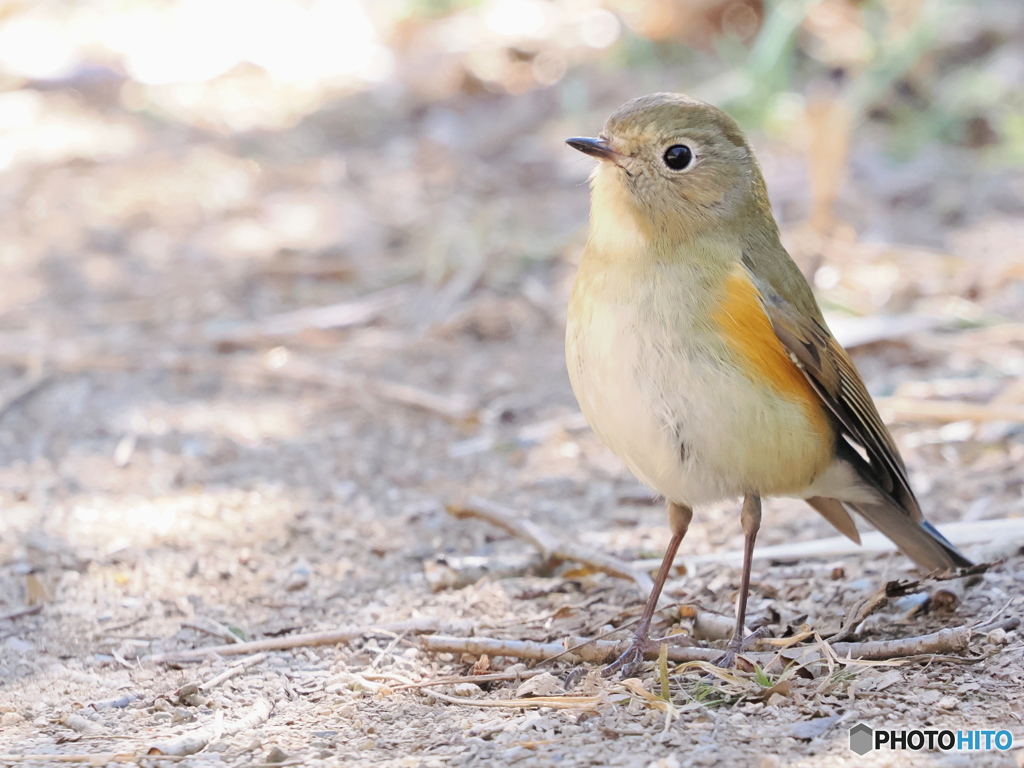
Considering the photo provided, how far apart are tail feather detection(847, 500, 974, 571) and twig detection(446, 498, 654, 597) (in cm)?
74

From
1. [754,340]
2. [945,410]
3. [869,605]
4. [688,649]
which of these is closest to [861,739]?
[688,649]

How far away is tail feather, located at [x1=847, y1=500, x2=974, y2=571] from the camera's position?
362 cm

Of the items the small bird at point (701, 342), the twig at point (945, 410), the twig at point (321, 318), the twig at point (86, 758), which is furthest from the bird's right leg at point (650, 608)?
the twig at point (321, 318)

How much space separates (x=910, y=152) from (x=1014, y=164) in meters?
0.68

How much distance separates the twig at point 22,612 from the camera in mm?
3510

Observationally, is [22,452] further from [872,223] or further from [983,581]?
[872,223]

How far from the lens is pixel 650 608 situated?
3404 mm

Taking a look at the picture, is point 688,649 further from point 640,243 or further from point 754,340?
point 640,243

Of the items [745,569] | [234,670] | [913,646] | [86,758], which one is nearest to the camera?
[86,758]

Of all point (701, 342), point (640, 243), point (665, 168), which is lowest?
point (701, 342)

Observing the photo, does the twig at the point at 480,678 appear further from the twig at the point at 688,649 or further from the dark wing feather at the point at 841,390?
the dark wing feather at the point at 841,390

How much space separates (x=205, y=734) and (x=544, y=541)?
157 centimetres

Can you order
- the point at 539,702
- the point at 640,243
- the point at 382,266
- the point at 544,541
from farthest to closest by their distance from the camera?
the point at 382,266
the point at 544,541
the point at 640,243
the point at 539,702

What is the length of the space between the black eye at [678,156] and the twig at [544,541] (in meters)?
1.32
